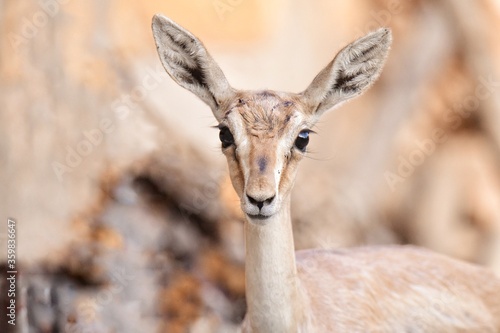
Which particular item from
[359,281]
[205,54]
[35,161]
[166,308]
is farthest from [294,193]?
[205,54]

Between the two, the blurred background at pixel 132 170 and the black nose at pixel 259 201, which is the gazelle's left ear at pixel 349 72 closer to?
the black nose at pixel 259 201

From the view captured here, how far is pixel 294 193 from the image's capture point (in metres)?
8.92

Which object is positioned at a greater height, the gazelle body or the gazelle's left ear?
the gazelle's left ear

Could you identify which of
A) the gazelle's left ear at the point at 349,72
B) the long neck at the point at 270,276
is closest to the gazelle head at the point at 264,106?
the gazelle's left ear at the point at 349,72

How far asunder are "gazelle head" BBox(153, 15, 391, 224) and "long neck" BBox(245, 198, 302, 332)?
0.20 m

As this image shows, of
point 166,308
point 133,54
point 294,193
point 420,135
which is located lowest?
point 166,308

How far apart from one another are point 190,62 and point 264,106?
2.30 feet

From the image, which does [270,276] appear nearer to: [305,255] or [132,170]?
[305,255]

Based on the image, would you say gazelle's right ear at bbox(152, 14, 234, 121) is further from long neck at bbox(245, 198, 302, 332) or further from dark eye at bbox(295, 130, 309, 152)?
long neck at bbox(245, 198, 302, 332)

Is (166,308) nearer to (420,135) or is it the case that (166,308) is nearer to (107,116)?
(107,116)

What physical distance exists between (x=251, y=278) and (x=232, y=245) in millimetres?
3739

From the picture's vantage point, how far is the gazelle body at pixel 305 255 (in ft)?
15.0

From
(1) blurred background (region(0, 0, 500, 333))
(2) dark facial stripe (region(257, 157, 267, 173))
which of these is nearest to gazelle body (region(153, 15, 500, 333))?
(2) dark facial stripe (region(257, 157, 267, 173))

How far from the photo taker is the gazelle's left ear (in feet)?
16.3
